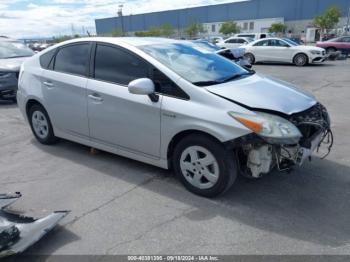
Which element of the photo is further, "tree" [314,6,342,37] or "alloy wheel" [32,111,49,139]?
"tree" [314,6,342,37]

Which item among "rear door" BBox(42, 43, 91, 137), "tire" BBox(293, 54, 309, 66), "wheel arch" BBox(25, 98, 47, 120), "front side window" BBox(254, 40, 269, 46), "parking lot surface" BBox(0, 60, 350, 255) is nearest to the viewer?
"parking lot surface" BBox(0, 60, 350, 255)

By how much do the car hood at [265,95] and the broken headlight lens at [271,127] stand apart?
13 centimetres

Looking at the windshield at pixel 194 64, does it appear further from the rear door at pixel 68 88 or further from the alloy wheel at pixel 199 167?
the rear door at pixel 68 88

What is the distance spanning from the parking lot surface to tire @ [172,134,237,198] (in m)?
0.15

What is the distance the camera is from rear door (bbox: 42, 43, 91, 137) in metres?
4.42

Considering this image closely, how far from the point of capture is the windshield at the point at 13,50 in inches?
397

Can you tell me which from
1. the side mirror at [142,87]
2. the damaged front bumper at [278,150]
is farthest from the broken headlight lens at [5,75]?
the damaged front bumper at [278,150]

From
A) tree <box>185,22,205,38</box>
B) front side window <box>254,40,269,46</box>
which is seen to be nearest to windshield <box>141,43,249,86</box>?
front side window <box>254,40,269,46</box>

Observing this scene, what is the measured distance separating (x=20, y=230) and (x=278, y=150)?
2444 millimetres

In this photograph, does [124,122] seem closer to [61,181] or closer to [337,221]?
[61,181]

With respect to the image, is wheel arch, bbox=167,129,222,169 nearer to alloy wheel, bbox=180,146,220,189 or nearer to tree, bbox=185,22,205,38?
alloy wheel, bbox=180,146,220,189

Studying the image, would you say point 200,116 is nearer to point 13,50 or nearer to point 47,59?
point 47,59

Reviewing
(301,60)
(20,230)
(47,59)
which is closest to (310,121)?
(20,230)

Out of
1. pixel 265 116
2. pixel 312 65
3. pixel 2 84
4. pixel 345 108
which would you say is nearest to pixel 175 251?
pixel 265 116
